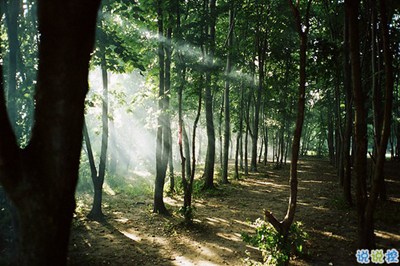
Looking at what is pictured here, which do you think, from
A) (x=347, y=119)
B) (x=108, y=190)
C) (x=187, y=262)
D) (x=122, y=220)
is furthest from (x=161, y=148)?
(x=347, y=119)

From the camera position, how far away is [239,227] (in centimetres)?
930

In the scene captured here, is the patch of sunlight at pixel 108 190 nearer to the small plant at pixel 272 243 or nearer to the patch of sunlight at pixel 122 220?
the patch of sunlight at pixel 122 220

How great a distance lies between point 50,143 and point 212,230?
7.86m

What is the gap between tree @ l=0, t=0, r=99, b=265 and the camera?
1.92 meters

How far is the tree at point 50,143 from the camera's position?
1.92 metres

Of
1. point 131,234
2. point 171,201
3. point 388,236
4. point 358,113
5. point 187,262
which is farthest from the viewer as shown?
point 171,201

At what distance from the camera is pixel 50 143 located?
200cm

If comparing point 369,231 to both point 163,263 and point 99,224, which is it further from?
point 99,224

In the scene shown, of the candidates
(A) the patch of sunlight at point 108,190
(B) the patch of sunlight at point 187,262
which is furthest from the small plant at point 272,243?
(A) the patch of sunlight at point 108,190

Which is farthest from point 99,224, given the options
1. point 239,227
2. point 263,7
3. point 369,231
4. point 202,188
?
point 263,7

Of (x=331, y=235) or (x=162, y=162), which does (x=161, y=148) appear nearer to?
(x=162, y=162)

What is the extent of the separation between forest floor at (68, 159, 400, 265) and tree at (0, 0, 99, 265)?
464 centimetres

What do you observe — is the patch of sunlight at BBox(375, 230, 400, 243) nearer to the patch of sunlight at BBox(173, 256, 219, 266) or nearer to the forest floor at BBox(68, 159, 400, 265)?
the forest floor at BBox(68, 159, 400, 265)

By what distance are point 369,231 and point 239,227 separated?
459 centimetres
